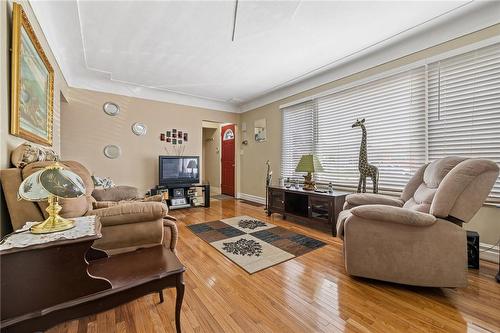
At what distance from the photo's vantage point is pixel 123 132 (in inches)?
167

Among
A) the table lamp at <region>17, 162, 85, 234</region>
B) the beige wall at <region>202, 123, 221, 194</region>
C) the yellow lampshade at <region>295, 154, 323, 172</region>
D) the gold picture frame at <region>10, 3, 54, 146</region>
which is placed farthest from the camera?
the beige wall at <region>202, 123, 221, 194</region>

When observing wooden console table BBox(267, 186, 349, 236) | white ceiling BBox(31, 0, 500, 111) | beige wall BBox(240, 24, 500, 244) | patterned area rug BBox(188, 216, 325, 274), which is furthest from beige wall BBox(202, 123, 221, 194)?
patterned area rug BBox(188, 216, 325, 274)

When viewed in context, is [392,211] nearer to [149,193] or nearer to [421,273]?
[421,273]

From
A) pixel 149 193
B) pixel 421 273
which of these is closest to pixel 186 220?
pixel 149 193

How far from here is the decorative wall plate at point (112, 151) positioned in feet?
13.4

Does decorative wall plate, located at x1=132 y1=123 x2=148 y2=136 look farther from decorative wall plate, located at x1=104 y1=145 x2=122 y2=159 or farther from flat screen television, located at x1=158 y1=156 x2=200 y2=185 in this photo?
flat screen television, located at x1=158 y1=156 x2=200 y2=185

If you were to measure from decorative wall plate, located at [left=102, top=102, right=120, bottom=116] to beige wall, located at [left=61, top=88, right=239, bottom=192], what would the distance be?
58 mm

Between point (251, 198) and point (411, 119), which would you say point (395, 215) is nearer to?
point (411, 119)

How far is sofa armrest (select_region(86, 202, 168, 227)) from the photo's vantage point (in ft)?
4.60

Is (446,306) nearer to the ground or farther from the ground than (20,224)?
nearer to the ground

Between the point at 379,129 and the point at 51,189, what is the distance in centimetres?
343

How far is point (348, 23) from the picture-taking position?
92.4 inches

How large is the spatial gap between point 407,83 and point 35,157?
3.88m

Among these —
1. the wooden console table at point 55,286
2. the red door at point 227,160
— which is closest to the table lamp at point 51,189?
the wooden console table at point 55,286
